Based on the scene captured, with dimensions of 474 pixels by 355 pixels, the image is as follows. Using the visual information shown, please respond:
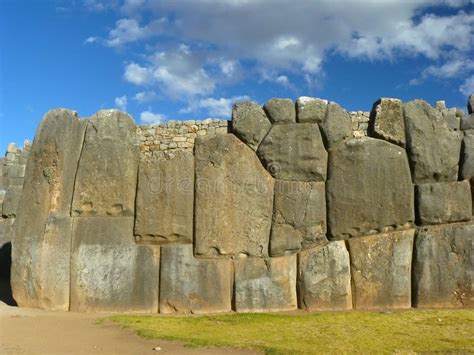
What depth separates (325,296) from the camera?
31.0 feet

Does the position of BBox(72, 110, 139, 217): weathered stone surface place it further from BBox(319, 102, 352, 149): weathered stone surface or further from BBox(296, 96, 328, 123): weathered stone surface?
BBox(319, 102, 352, 149): weathered stone surface

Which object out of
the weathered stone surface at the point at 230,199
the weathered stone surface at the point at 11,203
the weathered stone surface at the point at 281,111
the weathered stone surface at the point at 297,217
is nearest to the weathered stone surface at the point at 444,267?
the weathered stone surface at the point at 297,217

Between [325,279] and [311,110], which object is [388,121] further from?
[325,279]

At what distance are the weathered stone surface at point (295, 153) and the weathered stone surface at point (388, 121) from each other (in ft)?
3.76

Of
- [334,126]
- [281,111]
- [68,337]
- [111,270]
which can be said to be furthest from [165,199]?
[334,126]

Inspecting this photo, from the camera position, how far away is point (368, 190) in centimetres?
974

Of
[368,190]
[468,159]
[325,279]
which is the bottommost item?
[325,279]

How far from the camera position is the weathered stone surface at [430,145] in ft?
32.2

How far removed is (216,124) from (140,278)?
11.6ft

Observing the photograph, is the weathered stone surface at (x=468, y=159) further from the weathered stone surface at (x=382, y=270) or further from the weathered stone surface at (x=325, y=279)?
the weathered stone surface at (x=325, y=279)

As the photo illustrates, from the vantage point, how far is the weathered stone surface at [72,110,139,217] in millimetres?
9992

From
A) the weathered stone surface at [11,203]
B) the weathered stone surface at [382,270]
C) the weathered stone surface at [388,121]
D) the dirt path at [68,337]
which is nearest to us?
the dirt path at [68,337]

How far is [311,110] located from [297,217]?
221 centimetres

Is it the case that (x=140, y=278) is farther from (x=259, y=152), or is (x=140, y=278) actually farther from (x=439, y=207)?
(x=439, y=207)
